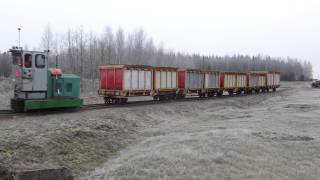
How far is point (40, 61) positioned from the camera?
19797mm

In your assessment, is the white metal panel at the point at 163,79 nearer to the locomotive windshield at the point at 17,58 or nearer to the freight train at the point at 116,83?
the freight train at the point at 116,83

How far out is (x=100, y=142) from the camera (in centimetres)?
1575

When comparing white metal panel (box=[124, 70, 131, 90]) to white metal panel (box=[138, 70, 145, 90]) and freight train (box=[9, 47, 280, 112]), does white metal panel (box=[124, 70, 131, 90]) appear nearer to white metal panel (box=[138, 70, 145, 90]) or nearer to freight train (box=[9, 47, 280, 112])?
freight train (box=[9, 47, 280, 112])

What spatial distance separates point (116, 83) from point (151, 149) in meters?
16.2

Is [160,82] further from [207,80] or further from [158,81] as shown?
[207,80]

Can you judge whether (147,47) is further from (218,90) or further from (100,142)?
(100,142)

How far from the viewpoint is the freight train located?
63.9 ft

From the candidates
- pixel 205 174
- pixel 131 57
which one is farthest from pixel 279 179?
pixel 131 57

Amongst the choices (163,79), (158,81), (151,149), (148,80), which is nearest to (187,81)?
(163,79)

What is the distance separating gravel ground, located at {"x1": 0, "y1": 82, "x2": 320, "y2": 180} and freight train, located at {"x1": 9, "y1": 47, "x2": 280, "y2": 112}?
1413 millimetres

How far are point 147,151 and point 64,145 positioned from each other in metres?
2.73

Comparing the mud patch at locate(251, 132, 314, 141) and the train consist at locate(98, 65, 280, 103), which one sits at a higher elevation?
the train consist at locate(98, 65, 280, 103)

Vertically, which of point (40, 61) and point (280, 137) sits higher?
point (40, 61)

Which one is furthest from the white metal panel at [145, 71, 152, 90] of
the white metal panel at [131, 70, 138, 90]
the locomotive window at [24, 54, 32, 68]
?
the locomotive window at [24, 54, 32, 68]
